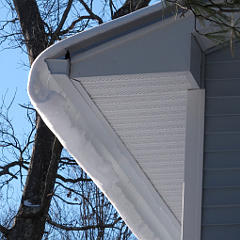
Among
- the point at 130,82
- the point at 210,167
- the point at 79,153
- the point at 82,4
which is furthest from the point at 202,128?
the point at 82,4

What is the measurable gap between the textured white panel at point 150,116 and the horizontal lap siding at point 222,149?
0.21 meters

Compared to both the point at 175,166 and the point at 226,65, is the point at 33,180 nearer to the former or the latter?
the point at 175,166

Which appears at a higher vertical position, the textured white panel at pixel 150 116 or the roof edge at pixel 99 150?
the textured white panel at pixel 150 116

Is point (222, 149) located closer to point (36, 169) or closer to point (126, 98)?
point (126, 98)

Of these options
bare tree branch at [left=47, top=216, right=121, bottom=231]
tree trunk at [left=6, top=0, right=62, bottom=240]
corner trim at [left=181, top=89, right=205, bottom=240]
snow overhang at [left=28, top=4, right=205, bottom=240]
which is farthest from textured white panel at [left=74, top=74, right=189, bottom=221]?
bare tree branch at [left=47, top=216, right=121, bottom=231]

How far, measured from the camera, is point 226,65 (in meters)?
4.27

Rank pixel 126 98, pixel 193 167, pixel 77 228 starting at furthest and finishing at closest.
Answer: pixel 77 228 → pixel 126 98 → pixel 193 167

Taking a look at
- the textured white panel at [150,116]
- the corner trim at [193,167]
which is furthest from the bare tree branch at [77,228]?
the corner trim at [193,167]

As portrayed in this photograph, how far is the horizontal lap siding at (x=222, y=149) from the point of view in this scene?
4.03m

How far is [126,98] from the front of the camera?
14.2 feet

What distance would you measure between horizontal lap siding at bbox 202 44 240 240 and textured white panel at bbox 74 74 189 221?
0.21 metres

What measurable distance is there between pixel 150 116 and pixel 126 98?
297mm

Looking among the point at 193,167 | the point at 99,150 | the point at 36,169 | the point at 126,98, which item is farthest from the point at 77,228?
the point at 193,167

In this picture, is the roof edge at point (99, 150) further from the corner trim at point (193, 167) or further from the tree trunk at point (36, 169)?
the tree trunk at point (36, 169)
